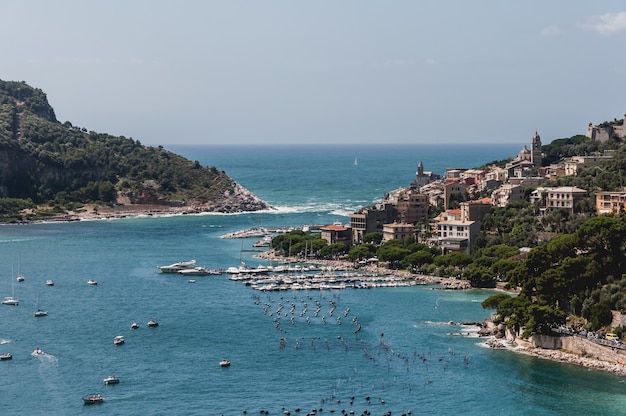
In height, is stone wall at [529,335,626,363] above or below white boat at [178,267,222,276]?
below

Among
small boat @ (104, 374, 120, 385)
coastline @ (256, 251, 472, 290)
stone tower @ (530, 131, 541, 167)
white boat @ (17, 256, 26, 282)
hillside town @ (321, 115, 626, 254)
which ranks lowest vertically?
small boat @ (104, 374, 120, 385)

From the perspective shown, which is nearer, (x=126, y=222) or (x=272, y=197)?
(x=126, y=222)

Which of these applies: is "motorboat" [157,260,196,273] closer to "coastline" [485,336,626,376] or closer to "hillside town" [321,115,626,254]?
"hillside town" [321,115,626,254]

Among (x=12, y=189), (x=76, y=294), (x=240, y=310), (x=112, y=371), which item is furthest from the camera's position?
(x=12, y=189)

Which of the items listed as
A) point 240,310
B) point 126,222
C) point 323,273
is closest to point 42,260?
point 323,273

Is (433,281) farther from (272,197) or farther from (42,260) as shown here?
(272,197)

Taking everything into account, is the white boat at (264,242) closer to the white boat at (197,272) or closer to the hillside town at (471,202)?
the hillside town at (471,202)

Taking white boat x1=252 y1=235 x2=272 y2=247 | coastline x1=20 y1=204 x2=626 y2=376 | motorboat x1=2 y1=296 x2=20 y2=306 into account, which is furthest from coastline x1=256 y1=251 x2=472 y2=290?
motorboat x1=2 y1=296 x2=20 y2=306
